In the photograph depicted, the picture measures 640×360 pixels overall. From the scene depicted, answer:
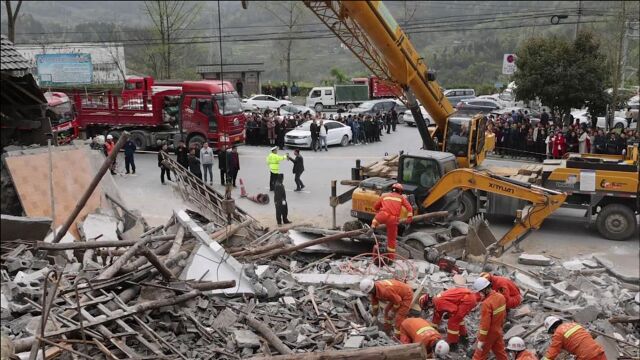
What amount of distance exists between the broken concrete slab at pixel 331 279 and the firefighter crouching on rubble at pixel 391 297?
124cm

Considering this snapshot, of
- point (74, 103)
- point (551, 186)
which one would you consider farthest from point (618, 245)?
point (74, 103)

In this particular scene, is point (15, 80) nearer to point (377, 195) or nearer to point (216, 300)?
→ point (216, 300)

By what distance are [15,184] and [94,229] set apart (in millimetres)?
1687

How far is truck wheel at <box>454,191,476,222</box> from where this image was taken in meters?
14.4

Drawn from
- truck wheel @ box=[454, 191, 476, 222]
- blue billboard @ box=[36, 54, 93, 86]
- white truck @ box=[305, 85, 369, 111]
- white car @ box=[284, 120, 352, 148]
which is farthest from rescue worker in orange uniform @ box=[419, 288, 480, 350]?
white truck @ box=[305, 85, 369, 111]

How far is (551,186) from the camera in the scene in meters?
14.5

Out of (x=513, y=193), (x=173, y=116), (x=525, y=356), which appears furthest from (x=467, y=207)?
(x=173, y=116)

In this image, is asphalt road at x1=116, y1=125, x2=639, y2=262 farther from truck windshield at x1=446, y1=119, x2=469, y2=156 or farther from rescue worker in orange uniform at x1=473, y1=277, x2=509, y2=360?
rescue worker in orange uniform at x1=473, y1=277, x2=509, y2=360

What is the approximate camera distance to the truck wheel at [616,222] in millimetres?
13992

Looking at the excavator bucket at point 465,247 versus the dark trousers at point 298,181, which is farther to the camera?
the dark trousers at point 298,181

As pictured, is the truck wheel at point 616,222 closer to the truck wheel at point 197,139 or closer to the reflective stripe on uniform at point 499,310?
the reflective stripe on uniform at point 499,310

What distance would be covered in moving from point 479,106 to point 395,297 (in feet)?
89.6

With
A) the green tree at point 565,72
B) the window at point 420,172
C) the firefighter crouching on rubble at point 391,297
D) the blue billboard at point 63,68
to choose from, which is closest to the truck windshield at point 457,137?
the window at point 420,172

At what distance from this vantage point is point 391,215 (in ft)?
37.1
